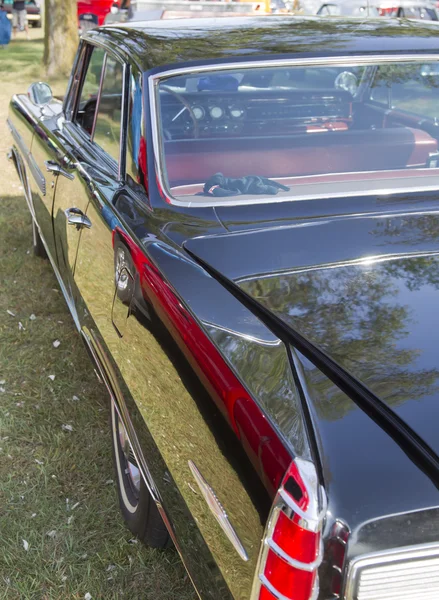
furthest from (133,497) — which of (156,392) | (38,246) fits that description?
(38,246)

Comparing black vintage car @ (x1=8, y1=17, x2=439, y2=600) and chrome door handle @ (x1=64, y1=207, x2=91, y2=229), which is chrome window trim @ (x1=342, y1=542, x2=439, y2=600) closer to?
black vintage car @ (x1=8, y1=17, x2=439, y2=600)

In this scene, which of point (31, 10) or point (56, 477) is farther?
point (31, 10)

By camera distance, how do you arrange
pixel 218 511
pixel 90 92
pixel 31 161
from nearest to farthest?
1. pixel 218 511
2. pixel 90 92
3. pixel 31 161

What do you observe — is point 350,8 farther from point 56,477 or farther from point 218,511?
point 218,511

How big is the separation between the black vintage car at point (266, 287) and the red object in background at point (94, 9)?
44.2ft

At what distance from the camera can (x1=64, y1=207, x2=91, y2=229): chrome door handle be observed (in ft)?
8.88

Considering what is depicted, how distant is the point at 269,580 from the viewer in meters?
1.26

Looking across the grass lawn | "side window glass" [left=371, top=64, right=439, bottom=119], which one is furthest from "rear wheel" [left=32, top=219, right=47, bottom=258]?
"side window glass" [left=371, top=64, right=439, bottom=119]

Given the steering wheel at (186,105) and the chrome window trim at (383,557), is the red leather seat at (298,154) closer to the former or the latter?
the steering wheel at (186,105)

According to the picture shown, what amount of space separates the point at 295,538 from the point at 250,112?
1.92m

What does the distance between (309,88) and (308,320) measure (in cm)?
170

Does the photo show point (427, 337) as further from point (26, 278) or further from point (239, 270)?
point (26, 278)

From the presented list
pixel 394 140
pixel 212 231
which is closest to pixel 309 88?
pixel 394 140

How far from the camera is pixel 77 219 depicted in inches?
109
